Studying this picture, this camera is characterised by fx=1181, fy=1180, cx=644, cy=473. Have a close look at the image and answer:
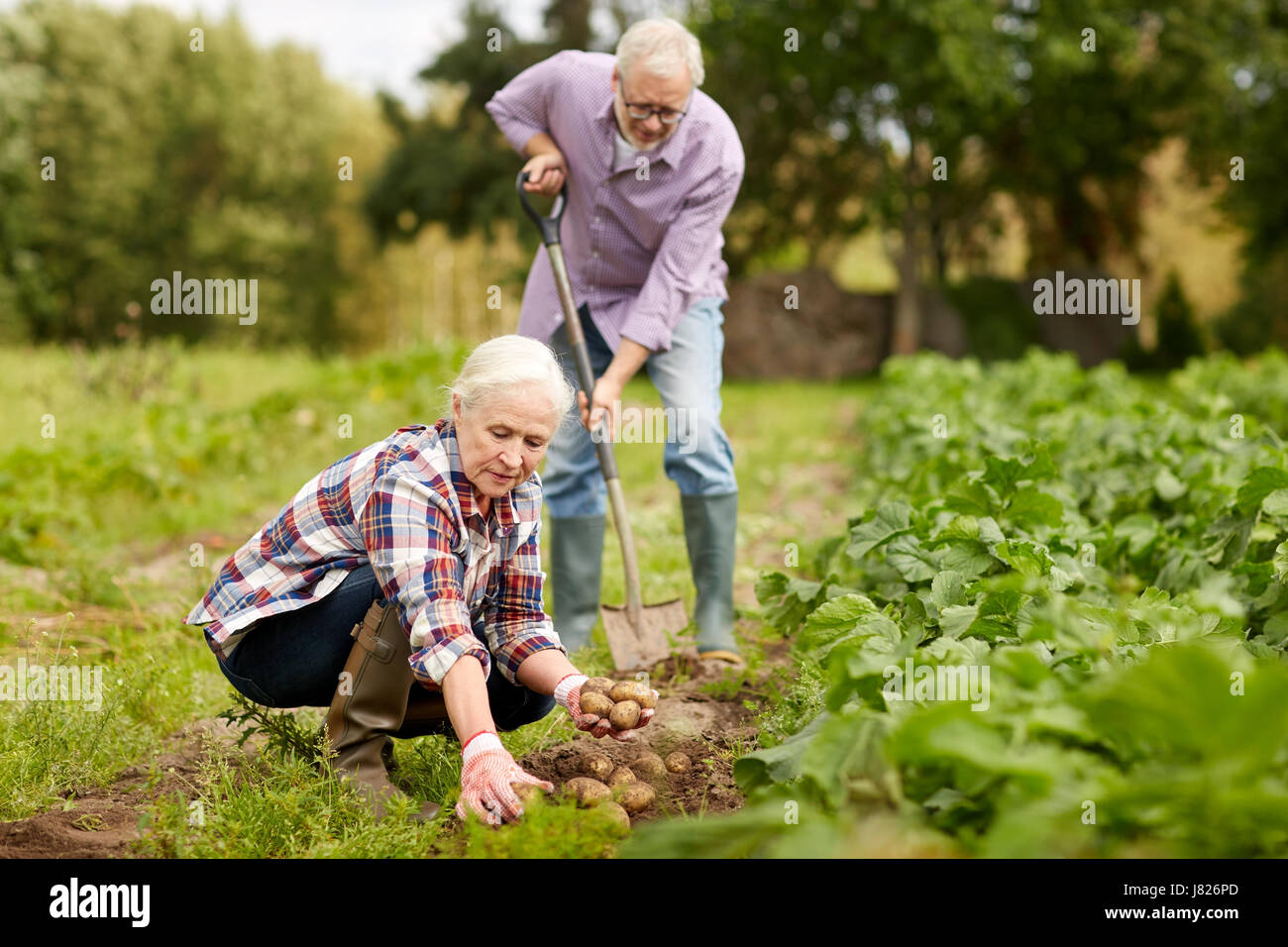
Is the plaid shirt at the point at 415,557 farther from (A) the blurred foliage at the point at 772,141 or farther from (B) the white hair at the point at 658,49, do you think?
(A) the blurred foliage at the point at 772,141

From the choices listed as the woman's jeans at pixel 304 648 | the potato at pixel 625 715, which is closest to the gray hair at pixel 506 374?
the woman's jeans at pixel 304 648

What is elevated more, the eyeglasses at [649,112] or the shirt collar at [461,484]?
the eyeglasses at [649,112]

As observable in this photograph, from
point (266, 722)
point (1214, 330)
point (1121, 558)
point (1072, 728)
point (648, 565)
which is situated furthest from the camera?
point (1214, 330)

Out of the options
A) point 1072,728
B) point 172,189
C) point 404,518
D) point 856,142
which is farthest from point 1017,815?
point 172,189

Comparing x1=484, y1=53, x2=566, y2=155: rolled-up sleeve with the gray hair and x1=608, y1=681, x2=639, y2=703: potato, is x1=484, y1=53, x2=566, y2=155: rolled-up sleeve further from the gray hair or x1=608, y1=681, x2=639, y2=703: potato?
x1=608, y1=681, x2=639, y2=703: potato

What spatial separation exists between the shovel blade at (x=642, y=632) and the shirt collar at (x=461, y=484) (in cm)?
120

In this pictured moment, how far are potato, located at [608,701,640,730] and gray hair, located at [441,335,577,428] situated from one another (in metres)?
0.59

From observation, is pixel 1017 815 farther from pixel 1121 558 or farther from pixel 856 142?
pixel 856 142

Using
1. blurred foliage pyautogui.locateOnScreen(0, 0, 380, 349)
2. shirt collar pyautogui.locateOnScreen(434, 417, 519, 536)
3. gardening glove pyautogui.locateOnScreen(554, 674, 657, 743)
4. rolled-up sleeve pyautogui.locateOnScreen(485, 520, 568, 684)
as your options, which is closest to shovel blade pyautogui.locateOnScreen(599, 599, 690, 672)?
rolled-up sleeve pyautogui.locateOnScreen(485, 520, 568, 684)

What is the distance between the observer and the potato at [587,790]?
7.70ft

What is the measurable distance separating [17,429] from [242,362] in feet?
16.3

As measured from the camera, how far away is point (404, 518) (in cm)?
233

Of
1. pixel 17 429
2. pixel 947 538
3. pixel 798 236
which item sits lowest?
pixel 947 538

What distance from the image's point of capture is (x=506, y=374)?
93.7 inches
